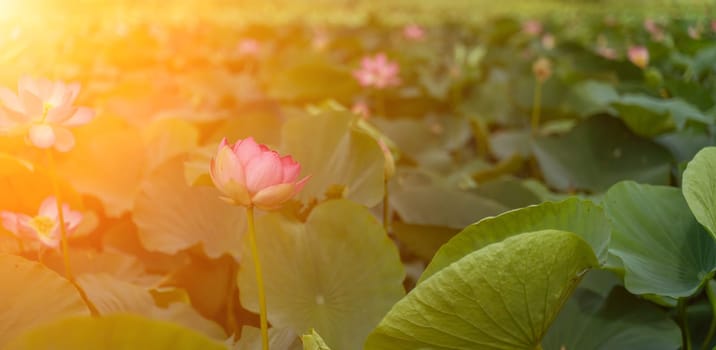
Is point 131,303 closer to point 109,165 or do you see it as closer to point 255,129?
point 109,165

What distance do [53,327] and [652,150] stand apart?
1151 mm

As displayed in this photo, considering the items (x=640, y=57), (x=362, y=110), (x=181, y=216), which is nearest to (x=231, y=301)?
(x=181, y=216)

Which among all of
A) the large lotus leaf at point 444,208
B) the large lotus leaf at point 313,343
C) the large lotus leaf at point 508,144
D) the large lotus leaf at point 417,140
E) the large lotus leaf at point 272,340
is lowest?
the large lotus leaf at point 508,144

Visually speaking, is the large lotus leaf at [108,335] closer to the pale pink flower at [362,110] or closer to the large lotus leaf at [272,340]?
the large lotus leaf at [272,340]

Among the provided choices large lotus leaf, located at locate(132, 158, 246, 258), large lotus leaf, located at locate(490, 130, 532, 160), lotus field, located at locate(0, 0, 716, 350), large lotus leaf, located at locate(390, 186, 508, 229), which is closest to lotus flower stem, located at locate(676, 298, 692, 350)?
lotus field, located at locate(0, 0, 716, 350)

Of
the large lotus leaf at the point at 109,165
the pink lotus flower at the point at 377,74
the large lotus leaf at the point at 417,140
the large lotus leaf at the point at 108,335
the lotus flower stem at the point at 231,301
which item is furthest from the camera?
the pink lotus flower at the point at 377,74

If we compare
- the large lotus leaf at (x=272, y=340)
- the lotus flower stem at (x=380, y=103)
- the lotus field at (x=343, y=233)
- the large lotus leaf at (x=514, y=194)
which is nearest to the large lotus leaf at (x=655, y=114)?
the lotus field at (x=343, y=233)

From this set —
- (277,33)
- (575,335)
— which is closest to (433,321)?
(575,335)

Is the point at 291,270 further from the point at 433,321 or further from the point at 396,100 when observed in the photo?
the point at 396,100

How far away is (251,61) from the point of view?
312cm

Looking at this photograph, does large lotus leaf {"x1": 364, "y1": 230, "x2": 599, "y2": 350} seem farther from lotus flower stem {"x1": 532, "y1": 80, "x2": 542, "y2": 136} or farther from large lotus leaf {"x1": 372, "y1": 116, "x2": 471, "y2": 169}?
lotus flower stem {"x1": 532, "y1": 80, "x2": 542, "y2": 136}

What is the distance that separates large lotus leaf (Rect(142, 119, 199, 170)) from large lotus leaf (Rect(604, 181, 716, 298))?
2.30 ft

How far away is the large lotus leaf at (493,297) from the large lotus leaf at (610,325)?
0.52 feet

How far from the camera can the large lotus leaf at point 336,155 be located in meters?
0.93
